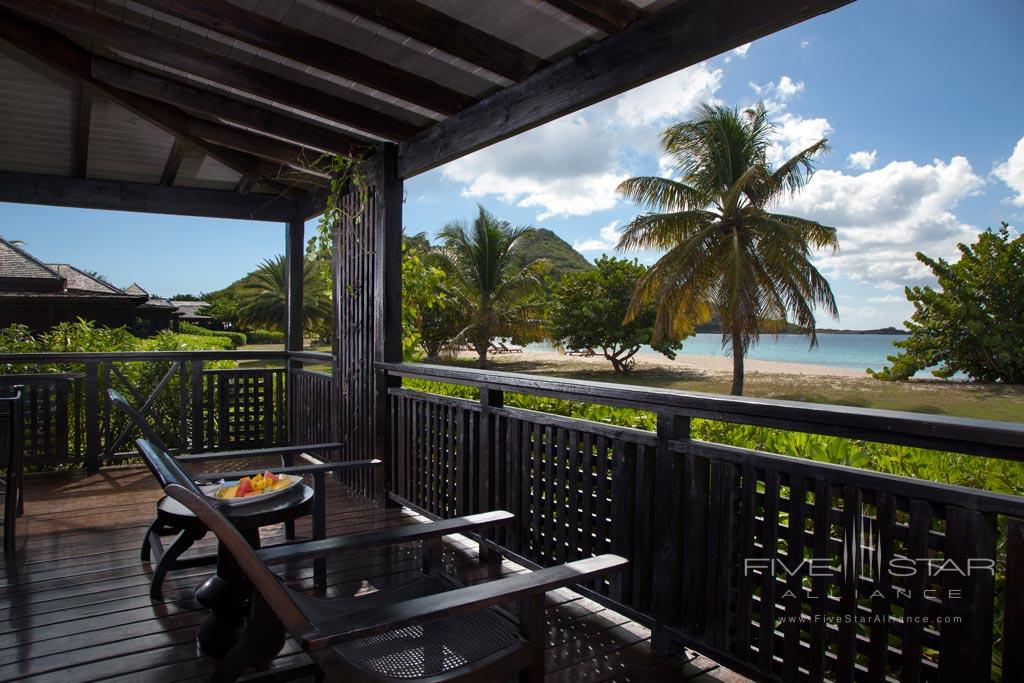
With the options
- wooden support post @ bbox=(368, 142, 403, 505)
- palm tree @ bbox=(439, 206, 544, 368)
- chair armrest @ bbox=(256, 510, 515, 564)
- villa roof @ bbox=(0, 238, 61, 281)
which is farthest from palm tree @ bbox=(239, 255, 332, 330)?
chair armrest @ bbox=(256, 510, 515, 564)

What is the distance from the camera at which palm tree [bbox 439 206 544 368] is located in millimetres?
26797

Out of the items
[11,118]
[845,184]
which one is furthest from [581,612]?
[845,184]

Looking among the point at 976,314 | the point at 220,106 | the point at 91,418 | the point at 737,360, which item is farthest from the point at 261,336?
the point at 220,106

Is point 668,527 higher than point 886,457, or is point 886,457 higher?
point 886,457

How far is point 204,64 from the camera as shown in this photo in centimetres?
323

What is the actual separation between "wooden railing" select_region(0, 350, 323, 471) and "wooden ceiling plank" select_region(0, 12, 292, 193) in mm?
1824

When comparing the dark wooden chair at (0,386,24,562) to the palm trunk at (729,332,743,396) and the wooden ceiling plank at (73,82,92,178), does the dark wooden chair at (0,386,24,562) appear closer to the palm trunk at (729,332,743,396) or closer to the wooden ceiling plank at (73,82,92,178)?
the wooden ceiling plank at (73,82,92,178)

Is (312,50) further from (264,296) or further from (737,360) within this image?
(264,296)

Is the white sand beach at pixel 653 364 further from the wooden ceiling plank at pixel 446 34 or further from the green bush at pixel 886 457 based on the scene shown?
the wooden ceiling plank at pixel 446 34

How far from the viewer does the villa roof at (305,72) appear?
7.55 ft

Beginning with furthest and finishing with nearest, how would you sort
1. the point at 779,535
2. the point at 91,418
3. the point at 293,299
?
the point at 293,299, the point at 91,418, the point at 779,535

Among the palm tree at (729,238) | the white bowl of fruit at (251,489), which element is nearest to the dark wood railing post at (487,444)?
the white bowl of fruit at (251,489)

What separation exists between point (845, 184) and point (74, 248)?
63.6m

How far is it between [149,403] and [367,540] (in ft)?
13.5
